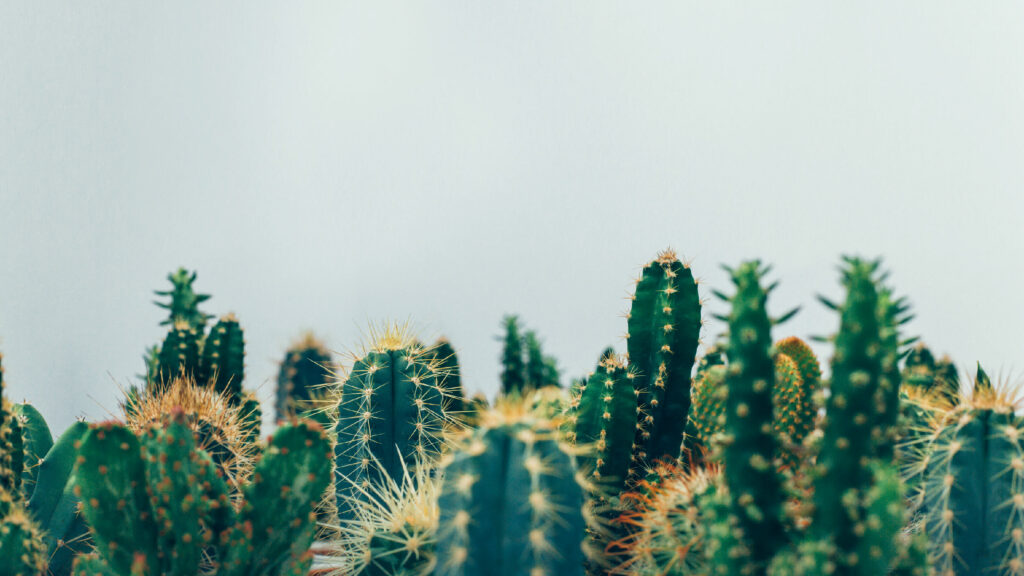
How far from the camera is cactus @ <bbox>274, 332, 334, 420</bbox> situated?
715 cm

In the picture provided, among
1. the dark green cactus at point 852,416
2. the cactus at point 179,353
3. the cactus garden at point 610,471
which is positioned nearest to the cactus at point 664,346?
the cactus garden at point 610,471

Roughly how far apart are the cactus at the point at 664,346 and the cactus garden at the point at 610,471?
11mm

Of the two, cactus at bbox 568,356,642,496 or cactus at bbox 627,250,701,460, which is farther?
cactus at bbox 627,250,701,460

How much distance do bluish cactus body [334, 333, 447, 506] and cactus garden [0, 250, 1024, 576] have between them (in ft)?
0.04

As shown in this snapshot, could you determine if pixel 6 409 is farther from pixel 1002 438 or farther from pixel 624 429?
pixel 1002 438

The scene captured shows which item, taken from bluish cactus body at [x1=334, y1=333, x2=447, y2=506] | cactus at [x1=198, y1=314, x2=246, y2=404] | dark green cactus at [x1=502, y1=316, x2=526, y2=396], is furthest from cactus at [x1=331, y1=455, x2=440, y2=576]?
dark green cactus at [x1=502, y1=316, x2=526, y2=396]

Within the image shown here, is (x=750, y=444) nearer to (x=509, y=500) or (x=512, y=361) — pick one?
(x=509, y=500)

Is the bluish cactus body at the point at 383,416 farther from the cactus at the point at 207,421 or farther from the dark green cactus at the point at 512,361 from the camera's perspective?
the dark green cactus at the point at 512,361

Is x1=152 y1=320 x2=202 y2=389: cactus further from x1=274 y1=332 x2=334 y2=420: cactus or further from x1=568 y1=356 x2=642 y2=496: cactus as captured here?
x1=568 y1=356 x2=642 y2=496: cactus

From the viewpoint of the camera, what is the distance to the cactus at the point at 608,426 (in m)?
3.37

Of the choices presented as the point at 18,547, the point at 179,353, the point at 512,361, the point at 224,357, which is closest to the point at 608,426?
the point at 18,547

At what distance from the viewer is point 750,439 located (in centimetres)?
216

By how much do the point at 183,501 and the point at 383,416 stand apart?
1261mm

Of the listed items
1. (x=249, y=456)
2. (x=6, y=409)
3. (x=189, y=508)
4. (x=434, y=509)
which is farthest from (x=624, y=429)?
(x=6, y=409)
